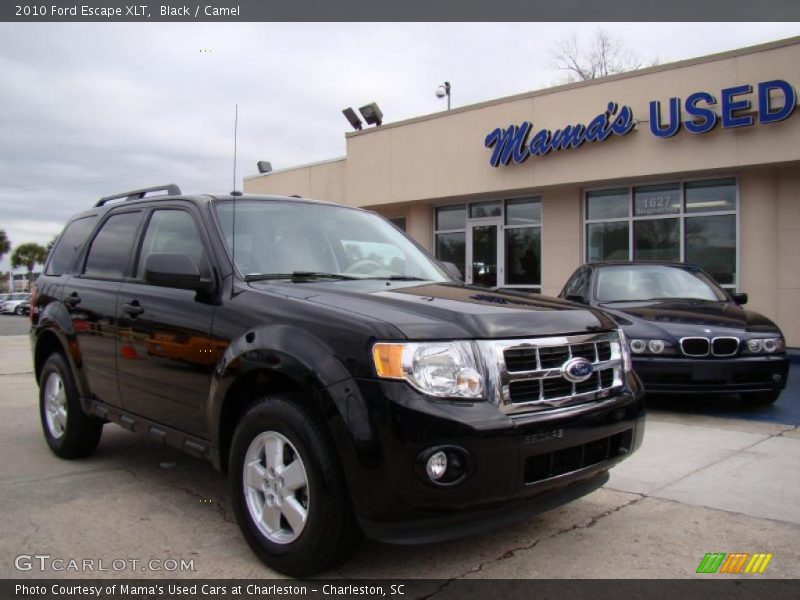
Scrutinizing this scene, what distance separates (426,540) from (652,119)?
11.0 meters

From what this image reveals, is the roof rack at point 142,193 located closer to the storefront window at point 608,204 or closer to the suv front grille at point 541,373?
the suv front grille at point 541,373

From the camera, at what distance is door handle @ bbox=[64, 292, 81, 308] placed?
15.0 feet

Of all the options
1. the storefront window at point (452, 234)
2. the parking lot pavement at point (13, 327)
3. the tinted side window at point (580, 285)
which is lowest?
the parking lot pavement at point (13, 327)

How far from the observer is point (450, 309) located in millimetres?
2889

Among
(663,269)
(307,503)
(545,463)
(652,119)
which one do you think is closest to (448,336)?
(545,463)

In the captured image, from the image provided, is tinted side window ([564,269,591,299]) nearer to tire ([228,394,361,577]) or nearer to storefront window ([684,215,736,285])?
storefront window ([684,215,736,285])

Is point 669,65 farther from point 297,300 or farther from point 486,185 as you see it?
point 297,300

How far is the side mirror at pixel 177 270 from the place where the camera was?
3363 millimetres

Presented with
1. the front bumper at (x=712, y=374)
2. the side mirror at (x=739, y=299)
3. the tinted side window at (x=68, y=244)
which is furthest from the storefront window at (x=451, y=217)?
the tinted side window at (x=68, y=244)

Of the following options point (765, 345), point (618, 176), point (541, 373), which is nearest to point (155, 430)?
point (541, 373)

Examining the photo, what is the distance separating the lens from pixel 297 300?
3057mm

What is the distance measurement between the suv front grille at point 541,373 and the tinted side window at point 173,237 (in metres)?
1.73

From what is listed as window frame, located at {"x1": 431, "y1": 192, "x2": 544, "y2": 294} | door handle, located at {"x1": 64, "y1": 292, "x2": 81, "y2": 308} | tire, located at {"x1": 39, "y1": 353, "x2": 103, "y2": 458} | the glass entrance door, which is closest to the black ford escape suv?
door handle, located at {"x1": 64, "y1": 292, "x2": 81, "y2": 308}

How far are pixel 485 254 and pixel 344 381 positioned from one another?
13.2 meters
